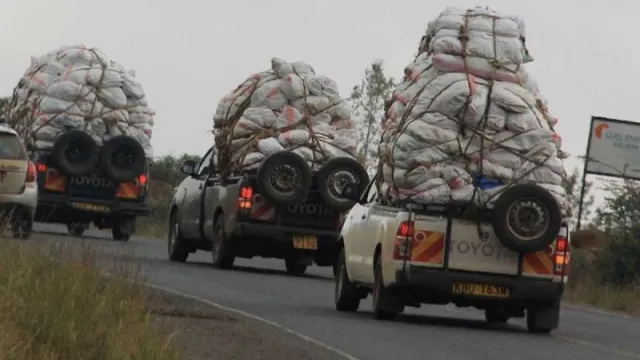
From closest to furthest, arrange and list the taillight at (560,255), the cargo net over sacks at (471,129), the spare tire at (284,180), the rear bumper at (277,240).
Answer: the taillight at (560,255), the cargo net over sacks at (471,129), the spare tire at (284,180), the rear bumper at (277,240)

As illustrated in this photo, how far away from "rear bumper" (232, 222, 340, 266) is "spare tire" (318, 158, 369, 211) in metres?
0.54

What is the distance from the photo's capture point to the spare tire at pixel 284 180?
98.2 feet

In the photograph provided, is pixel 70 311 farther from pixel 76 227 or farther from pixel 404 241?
pixel 76 227

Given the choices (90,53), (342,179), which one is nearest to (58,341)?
(342,179)

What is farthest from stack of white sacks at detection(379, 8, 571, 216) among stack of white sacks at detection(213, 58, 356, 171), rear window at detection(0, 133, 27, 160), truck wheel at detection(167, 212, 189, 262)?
truck wheel at detection(167, 212, 189, 262)

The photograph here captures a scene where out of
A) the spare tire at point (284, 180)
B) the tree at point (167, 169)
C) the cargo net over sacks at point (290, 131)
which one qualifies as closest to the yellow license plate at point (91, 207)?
the cargo net over sacks at point (290, 131)

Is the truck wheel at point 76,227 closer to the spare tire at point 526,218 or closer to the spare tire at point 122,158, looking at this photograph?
the spare tire at point 122,158

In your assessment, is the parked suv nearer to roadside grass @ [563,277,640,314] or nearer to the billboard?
roadside grass @ [563,277,640,314]

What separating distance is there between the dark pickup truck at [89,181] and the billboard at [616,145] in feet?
62.1

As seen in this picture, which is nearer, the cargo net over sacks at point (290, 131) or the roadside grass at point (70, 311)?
the roadside grass at point (70, 311)

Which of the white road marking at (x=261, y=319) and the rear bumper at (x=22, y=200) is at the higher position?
the rear bumper at (x=22, y=200)

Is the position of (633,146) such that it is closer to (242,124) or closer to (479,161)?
(242,124)

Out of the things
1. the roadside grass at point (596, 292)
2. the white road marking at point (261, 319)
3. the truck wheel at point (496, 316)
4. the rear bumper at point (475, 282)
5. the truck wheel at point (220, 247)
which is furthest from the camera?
the roadside grass at point (596, 292)

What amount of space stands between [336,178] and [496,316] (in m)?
7.25
